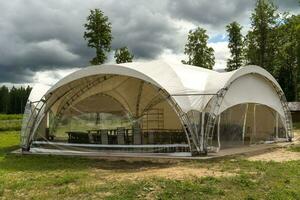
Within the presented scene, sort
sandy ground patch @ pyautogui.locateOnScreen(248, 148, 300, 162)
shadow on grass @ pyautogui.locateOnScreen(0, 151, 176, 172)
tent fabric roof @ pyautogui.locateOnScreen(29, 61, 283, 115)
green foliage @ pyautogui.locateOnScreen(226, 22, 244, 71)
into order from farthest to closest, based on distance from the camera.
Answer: green foliage @ pyautogui.locateOnScreen(226, 22, 244, 71) < tent fabric roof @ pyautogui.locateOnScreen(29, 61, 283, 115) < sandy ground patch @ pyautogui.locateOnScreen(248, 148, 300, 162) < shadow on grass @ pyautogui.locateOnScreen(0, 151, 176, 172)

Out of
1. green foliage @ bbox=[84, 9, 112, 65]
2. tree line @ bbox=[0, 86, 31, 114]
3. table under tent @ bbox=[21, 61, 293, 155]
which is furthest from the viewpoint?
tree line @ bbox=[0, 86, 31, 114]

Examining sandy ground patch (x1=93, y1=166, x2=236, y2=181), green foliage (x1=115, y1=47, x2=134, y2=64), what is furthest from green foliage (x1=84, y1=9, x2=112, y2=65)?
sandy ground patch (x1=93, y1=166, x2=236, y2=181)

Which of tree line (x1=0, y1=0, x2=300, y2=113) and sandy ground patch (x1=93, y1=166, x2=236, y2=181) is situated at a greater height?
tree line (x1=0, y1=0, x2=300, y2=113)

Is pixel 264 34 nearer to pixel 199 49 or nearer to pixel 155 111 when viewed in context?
pixel 199 49

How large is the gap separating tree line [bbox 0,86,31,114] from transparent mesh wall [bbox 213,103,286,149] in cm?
8981

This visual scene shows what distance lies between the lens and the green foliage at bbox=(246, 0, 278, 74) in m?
39.9

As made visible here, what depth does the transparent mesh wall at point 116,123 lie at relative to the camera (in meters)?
16.9

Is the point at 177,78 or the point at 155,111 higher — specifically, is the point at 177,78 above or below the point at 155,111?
above

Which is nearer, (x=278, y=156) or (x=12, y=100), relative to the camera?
(x=278, y=156)

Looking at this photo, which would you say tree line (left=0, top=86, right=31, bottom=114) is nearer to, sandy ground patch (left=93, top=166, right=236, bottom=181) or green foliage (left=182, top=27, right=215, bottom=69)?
green foliage (left=182, top=27, right=215, bottom=69)

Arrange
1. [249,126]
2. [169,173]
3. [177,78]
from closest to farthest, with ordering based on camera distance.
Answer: [169,173]
[177,78]
[249,126]

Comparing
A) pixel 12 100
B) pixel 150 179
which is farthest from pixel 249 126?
pixel 12 100

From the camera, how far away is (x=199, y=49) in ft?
141

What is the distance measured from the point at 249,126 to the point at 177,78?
167 inches
